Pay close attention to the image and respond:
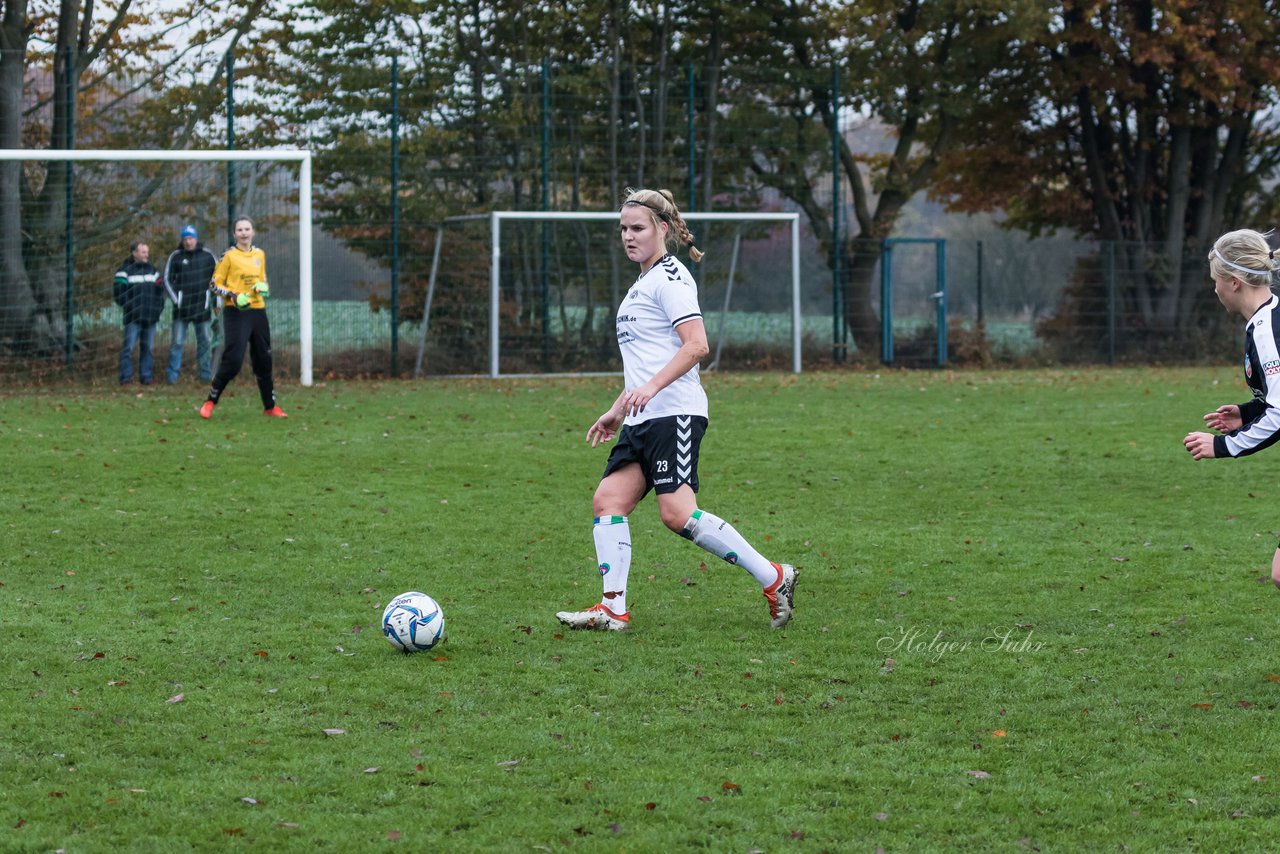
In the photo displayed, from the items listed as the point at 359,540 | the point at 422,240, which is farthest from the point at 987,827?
the point at 422,240

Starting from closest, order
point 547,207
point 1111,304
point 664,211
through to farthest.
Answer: point 664,211, point 547,207, point 1111,304

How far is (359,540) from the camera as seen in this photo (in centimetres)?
828

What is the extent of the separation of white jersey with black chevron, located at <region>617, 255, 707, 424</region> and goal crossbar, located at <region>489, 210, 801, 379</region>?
14.8m

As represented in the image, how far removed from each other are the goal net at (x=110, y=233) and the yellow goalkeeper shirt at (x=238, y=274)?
461cm

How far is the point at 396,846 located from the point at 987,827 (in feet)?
4.98

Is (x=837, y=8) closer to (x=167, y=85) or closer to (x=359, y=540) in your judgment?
(x=167, y=85)

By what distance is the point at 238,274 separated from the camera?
545 inches

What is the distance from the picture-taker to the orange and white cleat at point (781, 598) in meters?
6.23

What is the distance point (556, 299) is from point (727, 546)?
15.7 meters

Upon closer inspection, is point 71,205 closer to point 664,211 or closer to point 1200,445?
point 664,211

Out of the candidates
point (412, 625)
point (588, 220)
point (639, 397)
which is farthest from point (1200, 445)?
point (588, 220)

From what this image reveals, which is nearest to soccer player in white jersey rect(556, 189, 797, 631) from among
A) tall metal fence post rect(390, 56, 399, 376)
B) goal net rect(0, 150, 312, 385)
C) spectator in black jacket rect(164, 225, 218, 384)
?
spectator in black jacket rect(164, 225, 218, 384)

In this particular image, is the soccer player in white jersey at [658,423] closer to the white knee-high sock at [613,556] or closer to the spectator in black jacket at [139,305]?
the white knee-high sock at [613,556]

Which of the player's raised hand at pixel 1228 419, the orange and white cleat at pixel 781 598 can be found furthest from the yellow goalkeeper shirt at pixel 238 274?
the player's raised hand at pixel 1228 419
